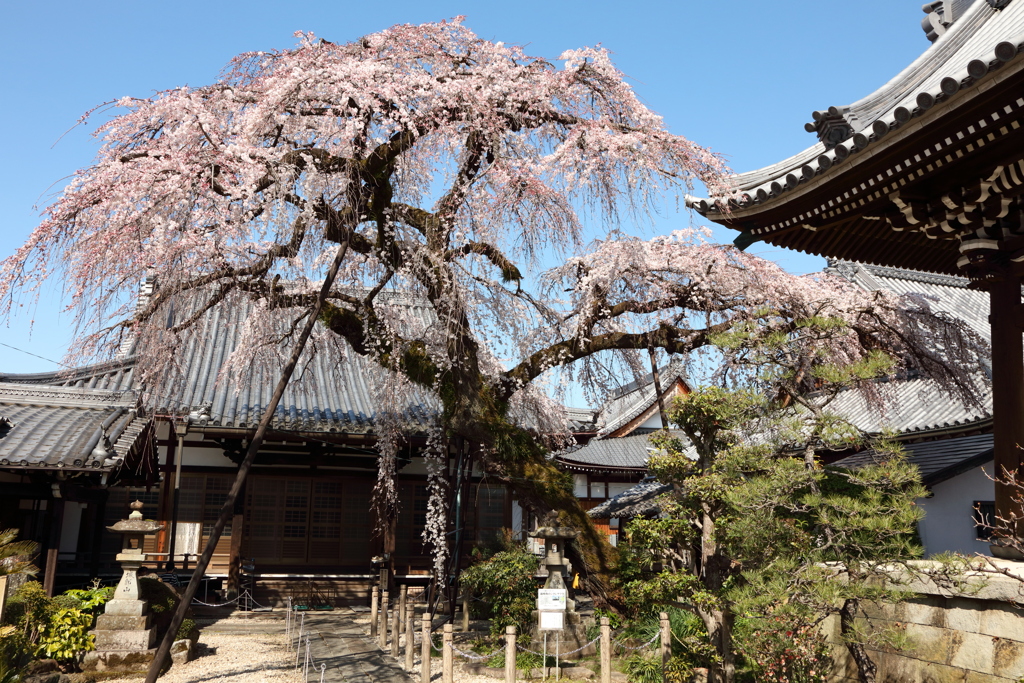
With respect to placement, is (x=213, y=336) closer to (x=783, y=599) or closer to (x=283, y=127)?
(x=283, y=127)

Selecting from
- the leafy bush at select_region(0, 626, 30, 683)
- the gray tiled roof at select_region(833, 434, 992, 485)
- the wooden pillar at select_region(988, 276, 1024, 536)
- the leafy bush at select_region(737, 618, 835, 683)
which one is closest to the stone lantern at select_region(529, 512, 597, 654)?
the gray tiled roof at select_region(833, 434, 992, 485)

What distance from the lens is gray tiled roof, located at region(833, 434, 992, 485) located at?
11.8 meters

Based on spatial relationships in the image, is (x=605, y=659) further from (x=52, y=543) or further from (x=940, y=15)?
(x=940, y=15)

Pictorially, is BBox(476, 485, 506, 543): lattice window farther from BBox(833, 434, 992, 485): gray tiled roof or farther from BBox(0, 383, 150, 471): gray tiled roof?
BBox(0, 383, 150, 471): gray tiled roof

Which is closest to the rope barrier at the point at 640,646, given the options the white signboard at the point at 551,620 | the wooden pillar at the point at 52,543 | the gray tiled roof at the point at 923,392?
the white signboard at the point at 551,620

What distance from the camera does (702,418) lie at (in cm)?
730

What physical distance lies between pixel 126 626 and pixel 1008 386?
33.1ft

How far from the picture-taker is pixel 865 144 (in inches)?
221

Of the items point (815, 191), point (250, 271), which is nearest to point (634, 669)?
point (815, 191)

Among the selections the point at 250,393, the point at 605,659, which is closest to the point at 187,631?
the point at 250,393

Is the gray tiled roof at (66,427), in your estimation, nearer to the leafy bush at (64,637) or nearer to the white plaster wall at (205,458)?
the leafy bush at (64,637)

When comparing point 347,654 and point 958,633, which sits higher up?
point 958,633

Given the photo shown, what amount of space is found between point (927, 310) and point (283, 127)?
9111 millimetres

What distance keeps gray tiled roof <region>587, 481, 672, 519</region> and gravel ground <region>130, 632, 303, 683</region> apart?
6.61 meters
